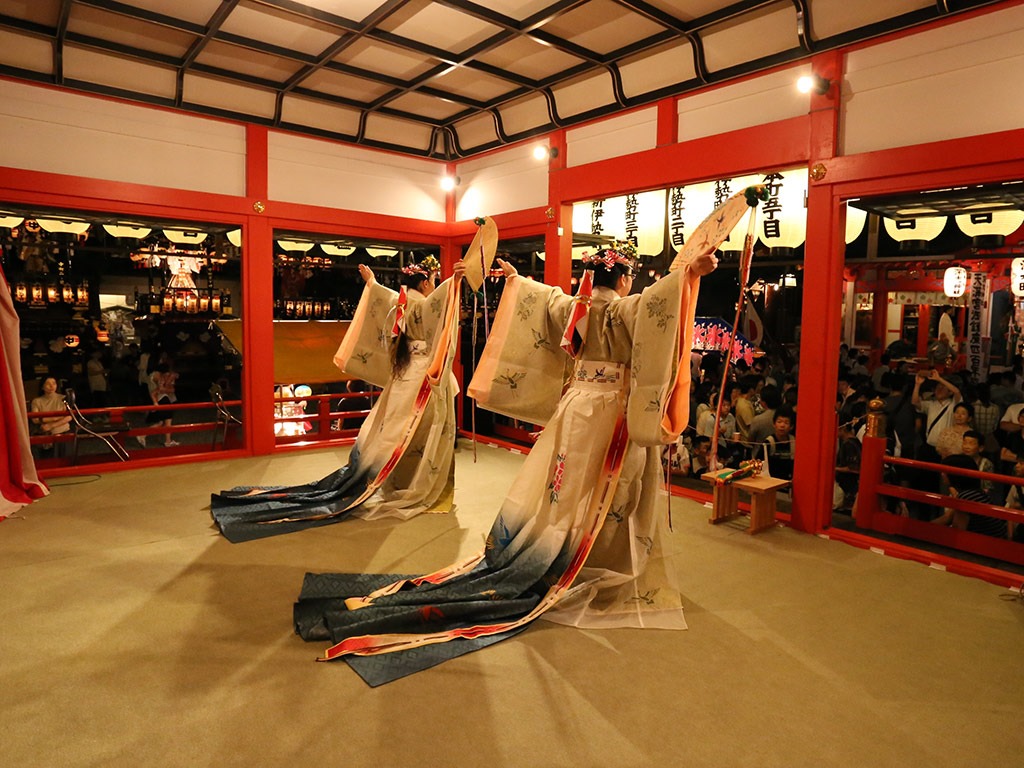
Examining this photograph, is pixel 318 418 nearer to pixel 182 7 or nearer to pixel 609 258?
pixel 182 7

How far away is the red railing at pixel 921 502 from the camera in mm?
3895

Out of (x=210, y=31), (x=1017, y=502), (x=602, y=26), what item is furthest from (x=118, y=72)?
(x=1017, y=502)

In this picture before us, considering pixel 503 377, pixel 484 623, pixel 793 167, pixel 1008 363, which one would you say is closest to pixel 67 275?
pixel 503 377

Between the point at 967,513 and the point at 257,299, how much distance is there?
613cm

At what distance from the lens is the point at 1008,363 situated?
5344 mm

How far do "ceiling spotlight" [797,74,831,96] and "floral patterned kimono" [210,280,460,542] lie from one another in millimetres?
2636

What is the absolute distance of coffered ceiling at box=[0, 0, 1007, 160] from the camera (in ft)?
14.7

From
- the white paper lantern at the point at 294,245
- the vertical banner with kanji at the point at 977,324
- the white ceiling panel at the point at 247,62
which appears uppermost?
the white ceiling panel at the point at 247,62

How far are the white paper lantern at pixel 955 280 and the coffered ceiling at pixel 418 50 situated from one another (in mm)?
2188

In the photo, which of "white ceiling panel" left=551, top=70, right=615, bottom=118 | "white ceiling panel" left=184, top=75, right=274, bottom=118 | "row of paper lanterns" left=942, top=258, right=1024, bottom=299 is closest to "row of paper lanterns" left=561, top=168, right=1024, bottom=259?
"row of paper lanterns" left=942, top=258, right=1024, bottom=299

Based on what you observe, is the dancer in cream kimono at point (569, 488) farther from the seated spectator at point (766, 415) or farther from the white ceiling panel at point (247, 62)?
the white ceiling panel at point (247, 62)

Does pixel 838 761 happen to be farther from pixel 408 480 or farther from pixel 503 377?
pixel 408 480

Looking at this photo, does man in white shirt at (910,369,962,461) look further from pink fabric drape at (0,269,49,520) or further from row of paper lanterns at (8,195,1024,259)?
pink fabric drape at (0,269,49,520)

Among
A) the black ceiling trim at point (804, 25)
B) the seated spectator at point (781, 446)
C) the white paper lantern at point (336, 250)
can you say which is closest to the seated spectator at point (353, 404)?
the white paper lantern at point (336, 250)
